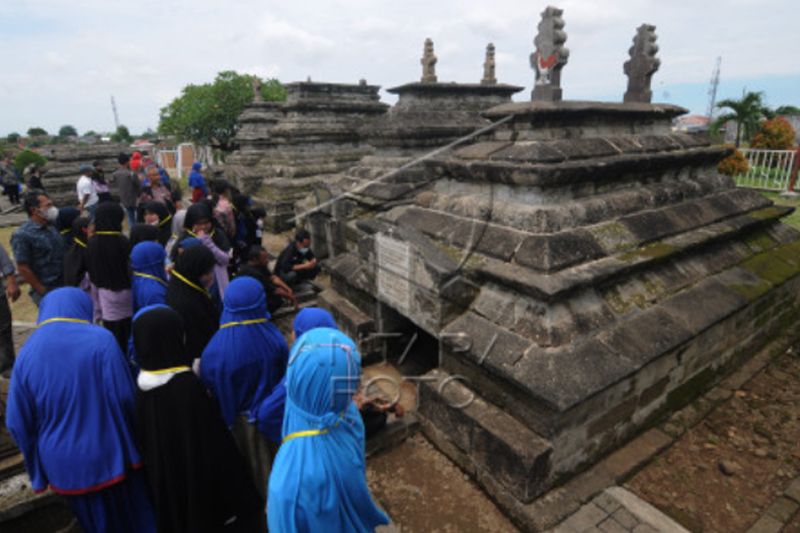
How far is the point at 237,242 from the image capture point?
6902 millimetres

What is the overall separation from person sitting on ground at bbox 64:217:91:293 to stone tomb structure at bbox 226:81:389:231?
22.2 ft

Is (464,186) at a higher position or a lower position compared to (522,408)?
higher

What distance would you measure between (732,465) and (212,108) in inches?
1528

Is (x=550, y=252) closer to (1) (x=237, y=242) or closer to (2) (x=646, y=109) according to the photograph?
(2) (x=646, y=109)

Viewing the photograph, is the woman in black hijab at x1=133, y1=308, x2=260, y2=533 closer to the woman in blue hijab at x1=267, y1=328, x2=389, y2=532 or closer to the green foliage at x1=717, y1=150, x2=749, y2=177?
the woman in blue hijab at x1=267, y1=328, x2=389, y2=532

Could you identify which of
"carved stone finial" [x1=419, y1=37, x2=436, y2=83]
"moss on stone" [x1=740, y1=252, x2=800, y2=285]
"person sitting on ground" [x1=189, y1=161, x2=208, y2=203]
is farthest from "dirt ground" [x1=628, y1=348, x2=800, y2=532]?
"person sitting on ground" [x1=189, y1=161, x2=208, y2=203]

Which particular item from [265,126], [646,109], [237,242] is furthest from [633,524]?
[265,126]

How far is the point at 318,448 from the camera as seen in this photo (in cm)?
195

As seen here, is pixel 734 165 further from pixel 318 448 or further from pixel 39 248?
pixel 39 248

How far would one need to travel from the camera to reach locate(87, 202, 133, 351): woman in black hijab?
4504mm

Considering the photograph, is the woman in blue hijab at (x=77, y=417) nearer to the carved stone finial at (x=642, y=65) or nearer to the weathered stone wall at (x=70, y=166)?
the carved stone finial at (x=642, y=65)

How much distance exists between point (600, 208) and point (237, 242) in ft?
17.6

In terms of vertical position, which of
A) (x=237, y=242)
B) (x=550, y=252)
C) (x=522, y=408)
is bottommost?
(x=522, y=408)

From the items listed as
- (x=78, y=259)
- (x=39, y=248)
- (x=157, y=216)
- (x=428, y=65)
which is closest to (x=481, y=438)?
(x=78, y=259)
